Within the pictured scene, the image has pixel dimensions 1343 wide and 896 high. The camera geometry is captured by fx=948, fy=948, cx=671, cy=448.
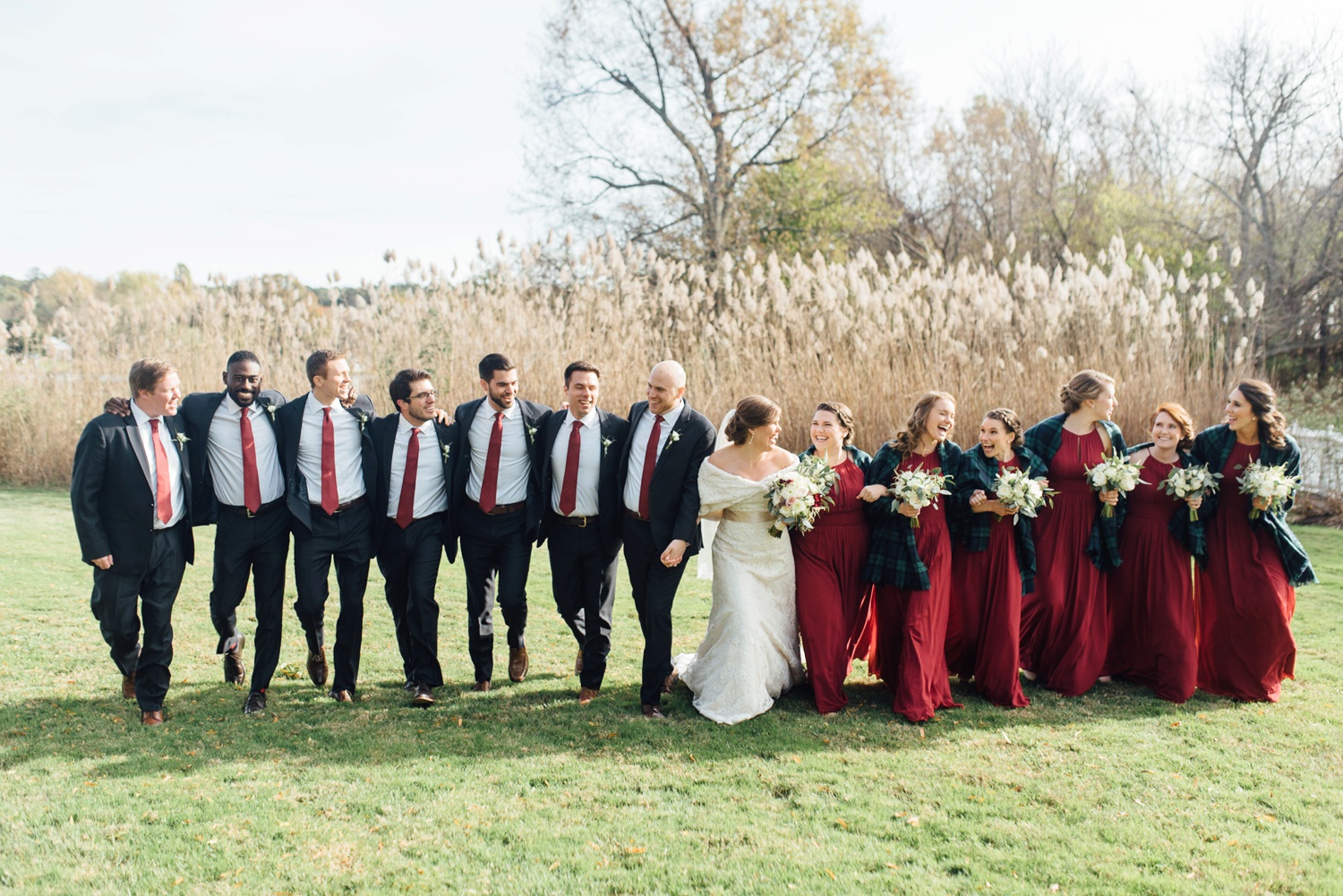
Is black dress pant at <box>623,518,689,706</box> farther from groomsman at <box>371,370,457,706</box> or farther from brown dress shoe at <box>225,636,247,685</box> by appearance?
brown dress shoe at <box>225,636,247,685</box>

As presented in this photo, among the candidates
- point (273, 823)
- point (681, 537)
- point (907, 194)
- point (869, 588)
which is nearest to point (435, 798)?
point (273, 823)

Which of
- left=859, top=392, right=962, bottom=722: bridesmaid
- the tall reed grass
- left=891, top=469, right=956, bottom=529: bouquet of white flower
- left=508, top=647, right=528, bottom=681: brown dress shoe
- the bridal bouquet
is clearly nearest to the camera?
the bridal bouquet

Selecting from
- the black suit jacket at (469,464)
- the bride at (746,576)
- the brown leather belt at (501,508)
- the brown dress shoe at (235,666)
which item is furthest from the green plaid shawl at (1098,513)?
the brown dress shoe at (235,666)

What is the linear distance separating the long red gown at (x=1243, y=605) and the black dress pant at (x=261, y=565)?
525 centimetres

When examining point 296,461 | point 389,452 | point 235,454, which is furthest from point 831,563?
point 235,454

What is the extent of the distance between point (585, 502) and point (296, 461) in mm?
1569

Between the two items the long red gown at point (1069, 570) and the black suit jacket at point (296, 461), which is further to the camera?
the long red gown at point (1069, 570)

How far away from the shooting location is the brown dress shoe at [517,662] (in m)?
5.74

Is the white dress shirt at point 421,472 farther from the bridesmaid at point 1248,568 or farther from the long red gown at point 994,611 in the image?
the bridesmaid at point 1248,568

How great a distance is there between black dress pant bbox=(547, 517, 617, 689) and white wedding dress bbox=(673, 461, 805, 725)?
602 mm

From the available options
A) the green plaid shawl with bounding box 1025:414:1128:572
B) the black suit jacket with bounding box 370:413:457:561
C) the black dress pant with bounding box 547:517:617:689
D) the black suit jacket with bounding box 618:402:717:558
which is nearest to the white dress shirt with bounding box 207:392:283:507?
the black suit jacket with bounding box 370:413:457:561

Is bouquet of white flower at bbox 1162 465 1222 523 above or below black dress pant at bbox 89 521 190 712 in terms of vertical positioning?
above

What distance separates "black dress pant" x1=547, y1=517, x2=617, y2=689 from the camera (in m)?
5.37

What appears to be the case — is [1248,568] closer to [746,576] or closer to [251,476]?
[746,576]
